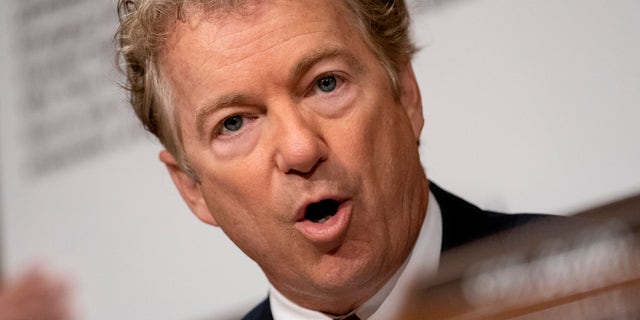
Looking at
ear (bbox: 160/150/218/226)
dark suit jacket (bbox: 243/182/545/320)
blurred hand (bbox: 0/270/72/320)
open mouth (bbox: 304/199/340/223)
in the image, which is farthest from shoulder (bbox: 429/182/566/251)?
blurred hand (bbox: 0/270/72/320)

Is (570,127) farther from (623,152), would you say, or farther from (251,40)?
(251,40)

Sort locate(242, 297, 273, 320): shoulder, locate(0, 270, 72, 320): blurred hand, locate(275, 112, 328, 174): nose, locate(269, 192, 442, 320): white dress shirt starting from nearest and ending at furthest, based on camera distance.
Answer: locate(275, 112, 328, 174): nose < locate(269, 192, 442, 320): white dress shirt < locate(242, 297, 273, 320): shoulder < locate(0, 270, 72, 320): blurred hand

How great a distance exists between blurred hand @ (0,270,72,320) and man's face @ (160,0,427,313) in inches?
31.1

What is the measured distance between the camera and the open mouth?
124cm

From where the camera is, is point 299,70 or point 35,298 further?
point 35,298

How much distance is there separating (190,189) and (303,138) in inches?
11.2

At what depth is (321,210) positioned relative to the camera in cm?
126

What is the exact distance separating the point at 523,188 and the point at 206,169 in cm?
45

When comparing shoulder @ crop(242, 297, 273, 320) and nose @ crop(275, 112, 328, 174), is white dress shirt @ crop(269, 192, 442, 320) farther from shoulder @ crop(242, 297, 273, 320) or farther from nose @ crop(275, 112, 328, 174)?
nose @ crop(275, 112, 328, 174)

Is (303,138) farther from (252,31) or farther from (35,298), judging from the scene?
(35,298)

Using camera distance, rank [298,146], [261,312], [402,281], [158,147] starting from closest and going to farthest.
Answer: [298,146] < [402,281] < [261,312] < [158,147]

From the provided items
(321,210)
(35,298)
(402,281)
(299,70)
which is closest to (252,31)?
(299,70)

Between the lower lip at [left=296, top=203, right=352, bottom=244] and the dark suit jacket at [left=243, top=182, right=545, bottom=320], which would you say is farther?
the dark suit jacket at [left=243, top=182, right=545, bottom=320]

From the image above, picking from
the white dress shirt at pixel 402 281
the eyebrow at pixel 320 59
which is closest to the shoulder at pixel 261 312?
the white dress shirt at pixel 402 281
